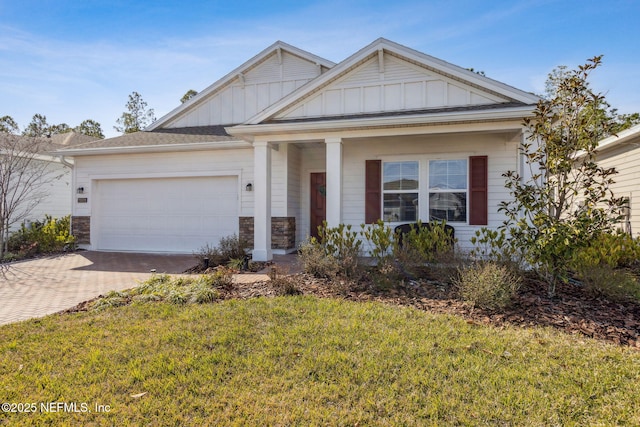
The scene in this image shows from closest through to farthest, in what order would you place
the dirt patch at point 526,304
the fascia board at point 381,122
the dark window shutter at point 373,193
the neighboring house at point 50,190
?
the dirt patch at point 526,304 < the fascia board at point 381,122 < the dark window shutter at point 373,193 < the neighboring house at point 50,190

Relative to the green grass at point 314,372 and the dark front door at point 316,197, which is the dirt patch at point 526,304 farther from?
the dark front door at point 316,197

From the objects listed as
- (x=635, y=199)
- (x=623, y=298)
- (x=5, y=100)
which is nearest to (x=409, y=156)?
(x=623, y=298)

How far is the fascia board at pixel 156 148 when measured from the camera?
9.58 m

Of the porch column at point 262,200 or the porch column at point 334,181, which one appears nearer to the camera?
the porch column at point 334,181

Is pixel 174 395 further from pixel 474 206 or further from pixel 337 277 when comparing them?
pixel 474 206

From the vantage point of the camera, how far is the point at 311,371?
297 centimetres

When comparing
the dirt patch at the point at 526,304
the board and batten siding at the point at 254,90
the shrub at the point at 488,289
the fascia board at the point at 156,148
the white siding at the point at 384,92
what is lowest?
the dirt patch at the point at 526,304

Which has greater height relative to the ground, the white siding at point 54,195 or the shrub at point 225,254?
the white siding at point 54,195

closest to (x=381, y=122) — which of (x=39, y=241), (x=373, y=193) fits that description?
(x=373, y=193)

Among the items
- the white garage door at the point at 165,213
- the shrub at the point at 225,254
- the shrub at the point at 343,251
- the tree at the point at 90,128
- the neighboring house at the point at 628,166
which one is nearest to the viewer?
the shrub at the point at 343,251

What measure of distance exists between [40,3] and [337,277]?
311 inches

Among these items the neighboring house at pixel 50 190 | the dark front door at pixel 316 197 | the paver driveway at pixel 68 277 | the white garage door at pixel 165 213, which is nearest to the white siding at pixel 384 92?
the dark front door at pixel 316 197

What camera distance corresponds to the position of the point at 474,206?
848 cm

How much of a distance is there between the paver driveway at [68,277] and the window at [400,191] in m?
5.04
